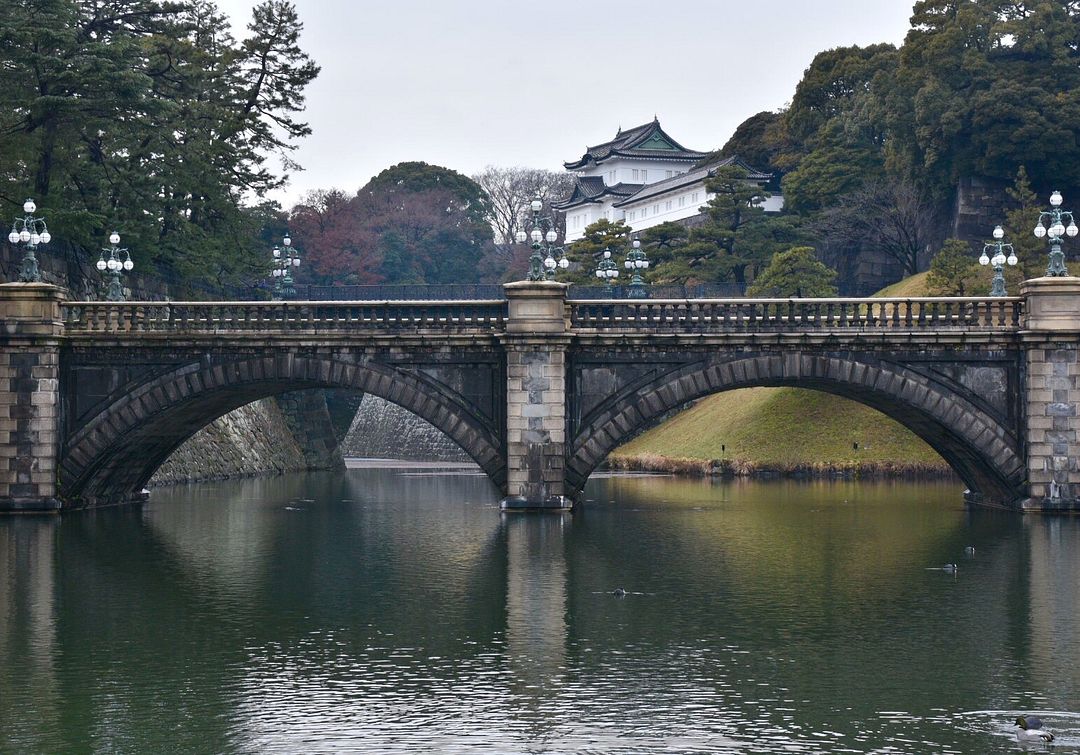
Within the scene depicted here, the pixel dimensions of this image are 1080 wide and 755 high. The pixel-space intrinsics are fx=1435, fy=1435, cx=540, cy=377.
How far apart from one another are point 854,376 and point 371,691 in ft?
98.0

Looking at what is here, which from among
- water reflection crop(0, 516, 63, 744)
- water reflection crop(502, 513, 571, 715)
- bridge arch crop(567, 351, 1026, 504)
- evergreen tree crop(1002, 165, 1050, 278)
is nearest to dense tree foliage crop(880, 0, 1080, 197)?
evergreen tree crop(1002, 165, 1050, 278)

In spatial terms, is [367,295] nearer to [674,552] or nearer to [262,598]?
[674,552]

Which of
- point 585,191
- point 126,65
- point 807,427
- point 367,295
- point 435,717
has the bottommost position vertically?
point 435,717

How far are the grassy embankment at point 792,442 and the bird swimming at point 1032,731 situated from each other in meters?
52.7

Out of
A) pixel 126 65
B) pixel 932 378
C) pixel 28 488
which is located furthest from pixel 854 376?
pixel 126 65

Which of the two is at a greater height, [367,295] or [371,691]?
[367,295]

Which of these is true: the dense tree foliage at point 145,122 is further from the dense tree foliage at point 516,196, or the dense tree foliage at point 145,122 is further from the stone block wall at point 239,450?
the dense tree foliage at point 516,196

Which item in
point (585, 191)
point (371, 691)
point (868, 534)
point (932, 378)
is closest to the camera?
point (371, 691)

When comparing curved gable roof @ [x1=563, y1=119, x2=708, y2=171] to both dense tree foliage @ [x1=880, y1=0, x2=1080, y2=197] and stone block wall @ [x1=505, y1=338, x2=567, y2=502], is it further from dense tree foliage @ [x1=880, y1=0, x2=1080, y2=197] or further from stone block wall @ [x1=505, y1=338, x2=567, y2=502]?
stone block wall @ [x1=505, y1=338, x2=567, y2=502]

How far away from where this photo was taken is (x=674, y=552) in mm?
40188

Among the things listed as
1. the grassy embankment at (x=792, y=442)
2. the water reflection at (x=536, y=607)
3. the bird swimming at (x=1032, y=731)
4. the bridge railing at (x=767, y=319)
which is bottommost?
the bird swimming at (x=1032, y=731)

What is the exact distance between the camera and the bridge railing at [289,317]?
49625 mm

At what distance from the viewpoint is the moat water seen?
20.4 meters

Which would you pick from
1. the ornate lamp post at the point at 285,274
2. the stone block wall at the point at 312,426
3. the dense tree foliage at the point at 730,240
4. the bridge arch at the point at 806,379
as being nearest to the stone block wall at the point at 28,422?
the ornate lamp post at the point at 285,274
